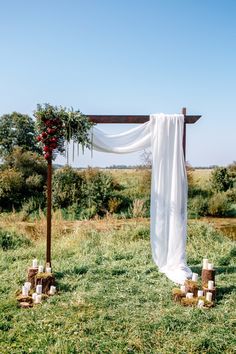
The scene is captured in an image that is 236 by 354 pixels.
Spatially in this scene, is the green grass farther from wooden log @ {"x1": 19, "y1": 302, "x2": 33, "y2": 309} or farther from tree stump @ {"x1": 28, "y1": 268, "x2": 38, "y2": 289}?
tree stump @ {"x1": 28, "y1": 268, "x2": 38, "y2": 289}

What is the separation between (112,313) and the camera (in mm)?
4008

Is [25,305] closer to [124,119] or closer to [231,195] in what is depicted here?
[124,119]

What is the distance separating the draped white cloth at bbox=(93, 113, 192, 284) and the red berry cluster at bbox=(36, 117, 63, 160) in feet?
1.94

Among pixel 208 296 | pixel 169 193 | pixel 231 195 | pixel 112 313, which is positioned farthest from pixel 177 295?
pixel 231 195

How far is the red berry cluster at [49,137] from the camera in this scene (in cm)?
521

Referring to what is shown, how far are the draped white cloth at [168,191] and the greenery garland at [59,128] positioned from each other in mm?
256

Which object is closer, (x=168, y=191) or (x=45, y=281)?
(x=45, y=281)

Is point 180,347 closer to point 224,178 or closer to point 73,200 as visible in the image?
point 73,200

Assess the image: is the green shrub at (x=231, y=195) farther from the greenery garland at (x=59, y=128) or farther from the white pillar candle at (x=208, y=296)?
the white pillar candle at (x=208, y=296)

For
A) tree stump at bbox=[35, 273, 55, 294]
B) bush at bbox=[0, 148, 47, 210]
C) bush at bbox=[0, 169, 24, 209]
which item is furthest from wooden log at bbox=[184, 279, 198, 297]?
bush at bbox=[0, 169, 24, 209]

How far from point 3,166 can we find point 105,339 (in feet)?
40.5

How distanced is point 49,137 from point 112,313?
91.7 inches

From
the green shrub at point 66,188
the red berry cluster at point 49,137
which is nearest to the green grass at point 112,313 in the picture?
the red berry cluster at point 49,137

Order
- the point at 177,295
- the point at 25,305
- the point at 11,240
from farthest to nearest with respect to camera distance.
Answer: the point at 11,240, the point at 177,295, the point at 25,305
